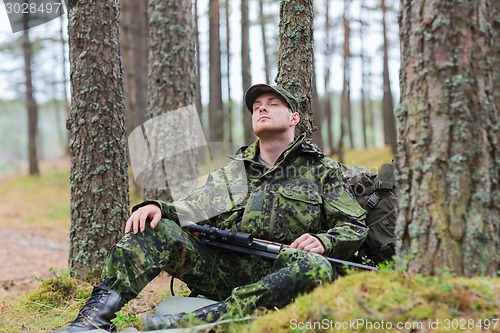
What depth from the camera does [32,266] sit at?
8.42 metres

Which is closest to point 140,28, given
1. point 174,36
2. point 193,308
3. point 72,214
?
point 174,36

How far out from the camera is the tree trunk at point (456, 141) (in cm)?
264

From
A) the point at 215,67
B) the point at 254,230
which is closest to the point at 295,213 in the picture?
the point at 254,230

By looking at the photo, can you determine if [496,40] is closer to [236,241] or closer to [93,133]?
[236,241]

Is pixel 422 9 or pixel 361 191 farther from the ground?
pixel 422 9

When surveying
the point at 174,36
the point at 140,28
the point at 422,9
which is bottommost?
the point at 422,9

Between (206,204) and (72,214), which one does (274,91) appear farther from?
(72,214)

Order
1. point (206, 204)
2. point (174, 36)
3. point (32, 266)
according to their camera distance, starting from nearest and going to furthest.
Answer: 1. point (206, 204)
2. point (174, 36)
3. point (32, 266)

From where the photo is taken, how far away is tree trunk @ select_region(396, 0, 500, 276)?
264cm

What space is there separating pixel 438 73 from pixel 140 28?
12544mm

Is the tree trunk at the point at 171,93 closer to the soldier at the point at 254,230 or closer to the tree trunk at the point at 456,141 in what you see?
the soldier at the point at 254,230

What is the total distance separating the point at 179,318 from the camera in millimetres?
3373

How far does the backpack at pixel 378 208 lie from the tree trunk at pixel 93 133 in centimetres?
257
